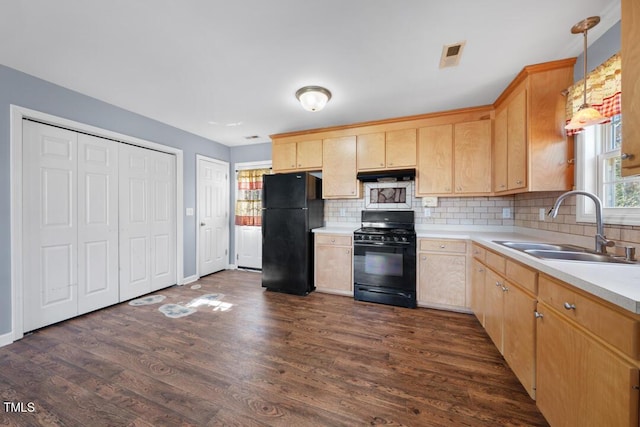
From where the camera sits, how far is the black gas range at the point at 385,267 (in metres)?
2.97

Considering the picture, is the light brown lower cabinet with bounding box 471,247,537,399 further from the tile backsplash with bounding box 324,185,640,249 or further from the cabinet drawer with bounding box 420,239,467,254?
the tile backsplash with bounding box 324,185,640,249

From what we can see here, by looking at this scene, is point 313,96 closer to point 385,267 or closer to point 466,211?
point 385,267

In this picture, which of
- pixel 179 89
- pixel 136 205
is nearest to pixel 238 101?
pixel 179 89

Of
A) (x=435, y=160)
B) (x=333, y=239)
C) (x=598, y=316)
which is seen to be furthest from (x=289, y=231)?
(x=598, y=316)

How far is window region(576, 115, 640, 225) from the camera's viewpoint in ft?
5.13

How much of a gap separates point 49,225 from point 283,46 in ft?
9.45

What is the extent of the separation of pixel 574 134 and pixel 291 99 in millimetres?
2573

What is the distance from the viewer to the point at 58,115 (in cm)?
249

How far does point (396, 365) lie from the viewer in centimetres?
190

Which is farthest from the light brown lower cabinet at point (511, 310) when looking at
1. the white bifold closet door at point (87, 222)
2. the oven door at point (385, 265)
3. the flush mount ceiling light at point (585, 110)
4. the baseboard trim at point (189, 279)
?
the white bifold closet door at point (87, 222)

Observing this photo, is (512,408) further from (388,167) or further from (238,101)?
(238,101)

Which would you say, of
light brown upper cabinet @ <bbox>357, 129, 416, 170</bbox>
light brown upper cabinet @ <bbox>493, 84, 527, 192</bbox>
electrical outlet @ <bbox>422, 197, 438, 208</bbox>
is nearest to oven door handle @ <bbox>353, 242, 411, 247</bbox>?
electrical outlet @ <bbox>422, 197, 438, 208</bbox>

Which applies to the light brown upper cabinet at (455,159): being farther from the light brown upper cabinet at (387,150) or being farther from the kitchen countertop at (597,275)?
the kitchen countertop at (597,275)

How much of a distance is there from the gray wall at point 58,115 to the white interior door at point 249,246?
3.30ft
